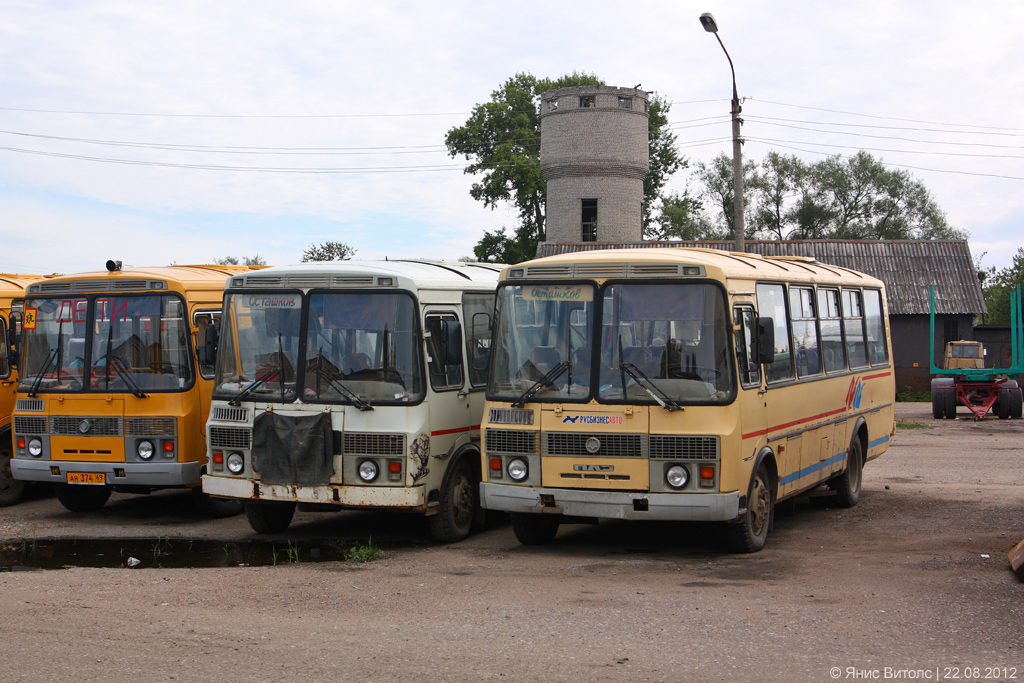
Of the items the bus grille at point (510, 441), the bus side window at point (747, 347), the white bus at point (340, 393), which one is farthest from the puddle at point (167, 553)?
the bus side window at point (747, 347)

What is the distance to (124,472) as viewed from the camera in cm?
1177

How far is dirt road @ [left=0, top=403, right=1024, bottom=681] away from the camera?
632cm

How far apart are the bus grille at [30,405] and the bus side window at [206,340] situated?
6.22 ft

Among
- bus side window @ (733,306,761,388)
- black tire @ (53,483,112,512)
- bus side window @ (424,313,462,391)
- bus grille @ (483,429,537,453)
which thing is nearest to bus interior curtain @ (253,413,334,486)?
bus side window @ (424,313,462,391)

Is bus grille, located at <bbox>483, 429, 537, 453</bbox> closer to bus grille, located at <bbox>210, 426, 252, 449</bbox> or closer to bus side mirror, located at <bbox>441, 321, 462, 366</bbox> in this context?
bus side mirror, located at <bbox>441, 321, 462, 366</bbox>

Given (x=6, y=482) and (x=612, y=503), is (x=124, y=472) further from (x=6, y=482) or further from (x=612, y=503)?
(x=612, y=503)

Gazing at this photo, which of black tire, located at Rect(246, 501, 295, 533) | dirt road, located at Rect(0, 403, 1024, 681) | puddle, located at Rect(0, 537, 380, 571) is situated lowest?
puddle, located at Rect(0, 537, 380, 571)

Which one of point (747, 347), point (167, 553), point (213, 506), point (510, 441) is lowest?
point (167, 553)

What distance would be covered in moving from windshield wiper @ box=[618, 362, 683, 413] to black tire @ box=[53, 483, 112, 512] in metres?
7.21

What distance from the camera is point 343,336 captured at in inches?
403

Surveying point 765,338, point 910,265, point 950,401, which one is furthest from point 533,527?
point 910,265

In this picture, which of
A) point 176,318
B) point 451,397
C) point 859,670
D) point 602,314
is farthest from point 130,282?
point 859,670

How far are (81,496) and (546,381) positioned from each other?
694cm

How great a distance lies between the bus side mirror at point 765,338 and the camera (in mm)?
9469
